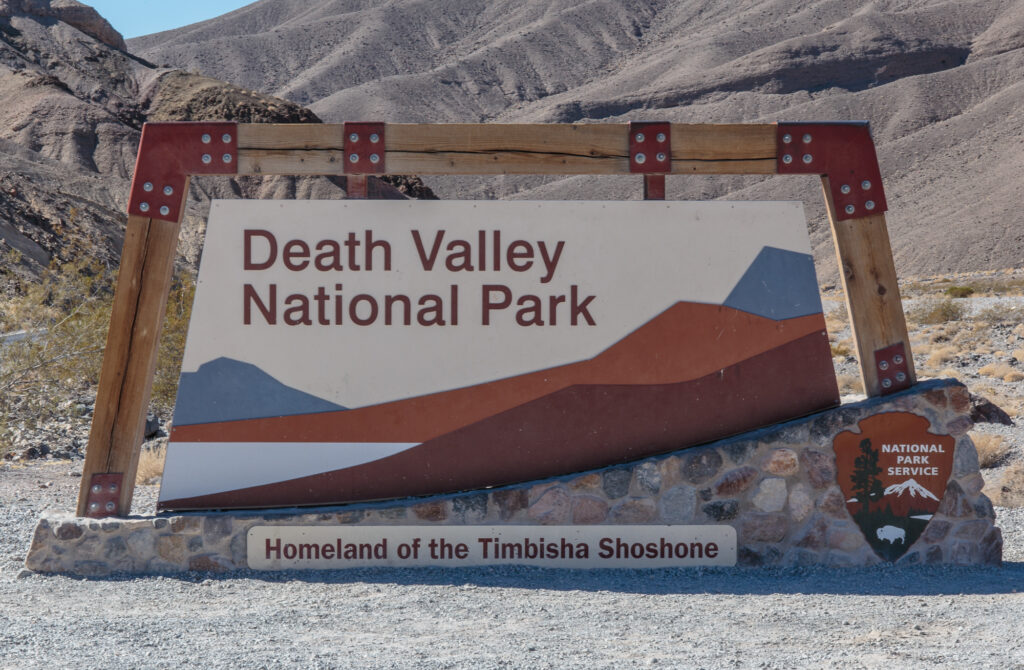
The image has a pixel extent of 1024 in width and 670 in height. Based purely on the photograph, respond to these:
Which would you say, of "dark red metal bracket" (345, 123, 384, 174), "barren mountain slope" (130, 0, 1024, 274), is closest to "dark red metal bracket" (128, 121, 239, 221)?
"dark red metal bracket" (345, 123, 384, 174)

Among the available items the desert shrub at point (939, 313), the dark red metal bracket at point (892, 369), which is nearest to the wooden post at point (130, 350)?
the dark red metal bracket at point (892, 369)

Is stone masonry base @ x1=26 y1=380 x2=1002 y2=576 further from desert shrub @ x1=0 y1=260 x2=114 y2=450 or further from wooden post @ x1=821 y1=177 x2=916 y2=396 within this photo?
desert shrub @ x1=0 y1=260 x2=114 y2=450

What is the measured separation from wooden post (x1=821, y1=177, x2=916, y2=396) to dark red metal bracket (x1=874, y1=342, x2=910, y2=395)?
19 millimetres

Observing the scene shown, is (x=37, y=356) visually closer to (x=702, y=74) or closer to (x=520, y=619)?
(x=520, y=619)

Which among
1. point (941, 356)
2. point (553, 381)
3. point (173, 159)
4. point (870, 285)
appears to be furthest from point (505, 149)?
point (941, 356)

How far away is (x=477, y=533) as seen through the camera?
20.5 ft

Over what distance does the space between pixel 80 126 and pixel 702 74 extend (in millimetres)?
66538

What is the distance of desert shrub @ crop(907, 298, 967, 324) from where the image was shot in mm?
28922

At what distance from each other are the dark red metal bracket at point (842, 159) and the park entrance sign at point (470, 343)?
313 millimetres

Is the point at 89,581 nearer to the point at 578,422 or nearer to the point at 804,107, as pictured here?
the point at 578,422

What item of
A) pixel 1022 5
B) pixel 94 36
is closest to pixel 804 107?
pixel 1022 5

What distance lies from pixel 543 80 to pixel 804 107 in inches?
1268

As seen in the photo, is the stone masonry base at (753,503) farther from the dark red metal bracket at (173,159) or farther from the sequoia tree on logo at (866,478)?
the dark red metal bracket at (173,159)

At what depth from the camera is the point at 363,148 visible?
6.27 m
